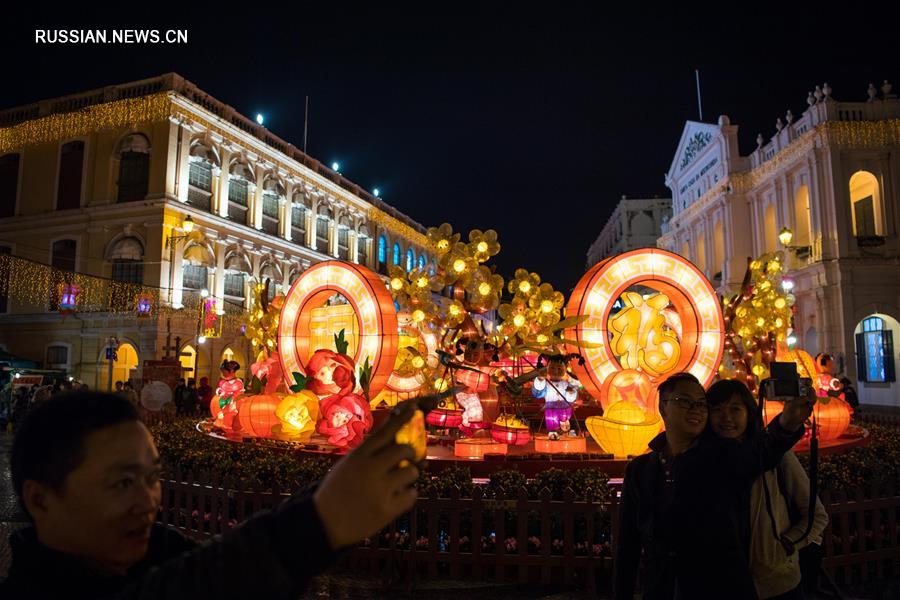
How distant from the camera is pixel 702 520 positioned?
8.86 feet

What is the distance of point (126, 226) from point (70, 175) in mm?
4808

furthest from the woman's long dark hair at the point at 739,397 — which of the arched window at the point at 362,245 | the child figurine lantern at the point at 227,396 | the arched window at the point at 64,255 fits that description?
the arched window at the point at 362,245

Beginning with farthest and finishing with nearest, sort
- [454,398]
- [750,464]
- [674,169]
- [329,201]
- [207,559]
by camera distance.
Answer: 1. [674,169]
2. [329,201]
3. [454,398]
4. [750,464]
5. [207,559]

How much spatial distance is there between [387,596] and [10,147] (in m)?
33.2

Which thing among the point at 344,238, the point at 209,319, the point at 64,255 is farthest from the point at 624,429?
the point at 344,238

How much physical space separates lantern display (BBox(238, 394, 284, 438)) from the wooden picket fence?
151 inches

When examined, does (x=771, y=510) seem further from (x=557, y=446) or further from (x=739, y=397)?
(x=557, y=446)

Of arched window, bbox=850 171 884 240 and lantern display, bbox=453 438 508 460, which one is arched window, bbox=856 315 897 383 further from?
lantern display, bbox=453 438 508 460

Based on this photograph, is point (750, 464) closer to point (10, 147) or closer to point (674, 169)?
point (10, 147)

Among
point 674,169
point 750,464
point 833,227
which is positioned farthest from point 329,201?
point 750,464

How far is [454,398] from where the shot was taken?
393 inches

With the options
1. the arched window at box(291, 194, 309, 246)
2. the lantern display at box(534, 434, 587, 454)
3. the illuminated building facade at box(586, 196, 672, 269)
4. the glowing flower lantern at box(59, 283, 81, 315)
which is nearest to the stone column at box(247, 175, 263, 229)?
the arched window at box(291, 194, 309, 246)

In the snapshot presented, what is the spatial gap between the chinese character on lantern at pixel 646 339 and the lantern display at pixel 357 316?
4.06 m

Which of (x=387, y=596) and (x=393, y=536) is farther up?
(x=393, y=536)
